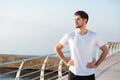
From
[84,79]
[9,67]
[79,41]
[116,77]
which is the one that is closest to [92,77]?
[84,79]

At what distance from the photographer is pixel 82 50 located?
5.09 m

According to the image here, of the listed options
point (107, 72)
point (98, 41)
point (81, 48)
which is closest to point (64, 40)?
point (81, 48)

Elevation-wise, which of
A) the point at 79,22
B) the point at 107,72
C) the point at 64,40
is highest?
the point at 79,22

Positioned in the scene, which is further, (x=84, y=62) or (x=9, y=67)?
(x=9, y=67)

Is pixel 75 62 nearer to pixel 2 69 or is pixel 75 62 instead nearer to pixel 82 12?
pixel 82 12

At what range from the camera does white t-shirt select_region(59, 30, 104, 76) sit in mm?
5090

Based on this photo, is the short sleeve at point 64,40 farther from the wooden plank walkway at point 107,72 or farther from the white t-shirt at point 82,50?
the wooden plank walkway at point 107,72

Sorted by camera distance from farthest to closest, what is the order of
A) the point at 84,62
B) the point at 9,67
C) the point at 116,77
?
the point at 9,67 < the point at 116,77 < the point at 84,62

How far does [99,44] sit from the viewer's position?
5.25 meters

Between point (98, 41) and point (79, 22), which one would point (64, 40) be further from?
point (98, 41)

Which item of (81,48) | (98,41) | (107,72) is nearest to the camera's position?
(81,48)

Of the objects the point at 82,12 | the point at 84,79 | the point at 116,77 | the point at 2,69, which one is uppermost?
the point at 82,12

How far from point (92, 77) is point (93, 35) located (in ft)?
1.70

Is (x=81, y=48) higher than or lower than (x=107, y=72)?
higher
